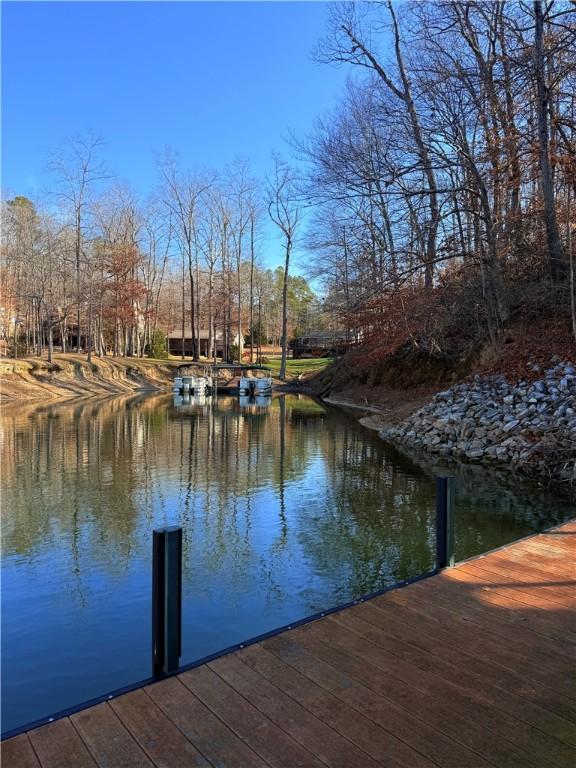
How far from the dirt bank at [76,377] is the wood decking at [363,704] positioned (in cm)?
2500

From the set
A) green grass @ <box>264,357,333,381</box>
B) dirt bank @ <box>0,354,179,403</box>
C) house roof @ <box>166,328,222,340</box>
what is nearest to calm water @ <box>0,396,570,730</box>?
dirt bank @ <box>0,354,179,403</box>

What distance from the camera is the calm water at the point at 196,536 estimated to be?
4.23 meters

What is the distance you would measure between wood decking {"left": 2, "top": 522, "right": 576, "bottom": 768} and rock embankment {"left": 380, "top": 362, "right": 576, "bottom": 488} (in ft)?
23.4

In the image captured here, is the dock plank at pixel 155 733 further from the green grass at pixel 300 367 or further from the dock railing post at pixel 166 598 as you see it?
the green grass at pixel 300 367

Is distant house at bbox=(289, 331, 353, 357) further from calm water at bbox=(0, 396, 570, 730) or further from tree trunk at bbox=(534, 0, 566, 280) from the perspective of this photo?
calm water at bbox=(0, 396, 570, 730)

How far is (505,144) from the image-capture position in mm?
13398

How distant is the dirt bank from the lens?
2673cm

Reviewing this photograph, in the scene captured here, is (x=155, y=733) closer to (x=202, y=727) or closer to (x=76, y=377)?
(x=202, y=727)

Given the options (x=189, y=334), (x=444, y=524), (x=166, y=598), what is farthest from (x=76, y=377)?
(x=166, y=598)

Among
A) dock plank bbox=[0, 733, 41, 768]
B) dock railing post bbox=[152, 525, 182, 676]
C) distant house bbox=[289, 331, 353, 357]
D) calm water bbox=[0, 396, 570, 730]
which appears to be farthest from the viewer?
distant house bbox=[289, 331, 353, 357]

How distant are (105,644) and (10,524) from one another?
11.7ft

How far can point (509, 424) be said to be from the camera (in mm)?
11828

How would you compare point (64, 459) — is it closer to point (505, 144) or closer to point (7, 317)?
point (505, 144)

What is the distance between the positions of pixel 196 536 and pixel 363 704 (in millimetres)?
4557
